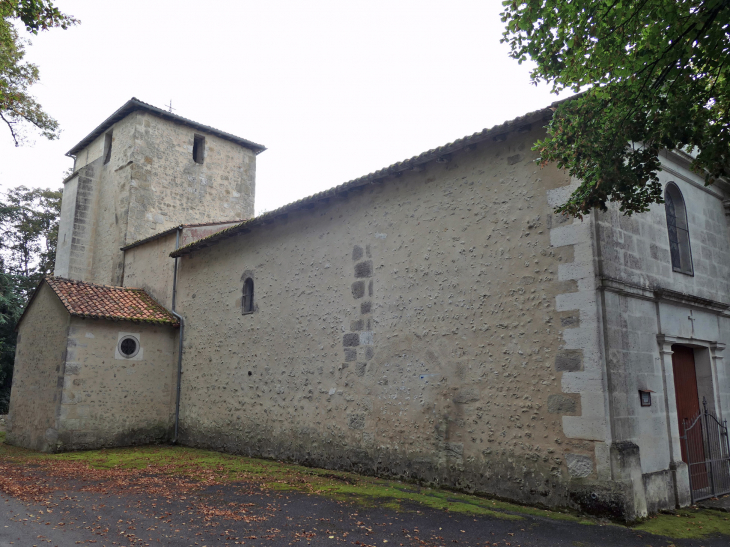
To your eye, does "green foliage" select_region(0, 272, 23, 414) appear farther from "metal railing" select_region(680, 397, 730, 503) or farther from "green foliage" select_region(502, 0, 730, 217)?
"metal railing" select_region(680, 397, 730, 503)

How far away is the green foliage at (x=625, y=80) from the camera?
15.6 ft

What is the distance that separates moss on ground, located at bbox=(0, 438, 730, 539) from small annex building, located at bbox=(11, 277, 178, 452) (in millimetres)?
574

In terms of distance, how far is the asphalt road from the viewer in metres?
5.34

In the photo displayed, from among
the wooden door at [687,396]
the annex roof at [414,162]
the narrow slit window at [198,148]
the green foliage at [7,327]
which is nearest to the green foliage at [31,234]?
the green foliage at [7,327]

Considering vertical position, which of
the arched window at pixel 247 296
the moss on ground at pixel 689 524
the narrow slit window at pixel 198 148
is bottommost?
the moss on ground at pixel 689 524

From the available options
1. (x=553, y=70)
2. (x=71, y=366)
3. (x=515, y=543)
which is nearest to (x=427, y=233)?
(x=553, y=70)

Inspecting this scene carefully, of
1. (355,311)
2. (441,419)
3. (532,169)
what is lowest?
(441,419)

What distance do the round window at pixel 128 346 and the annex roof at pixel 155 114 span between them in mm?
9353

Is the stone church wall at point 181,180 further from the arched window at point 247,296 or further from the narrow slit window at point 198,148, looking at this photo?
the arched window at point 247,296

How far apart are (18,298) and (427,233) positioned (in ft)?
65.1

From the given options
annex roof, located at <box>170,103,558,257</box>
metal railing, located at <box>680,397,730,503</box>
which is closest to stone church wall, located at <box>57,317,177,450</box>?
annex roof, located at <box>170,103,558,257</box>

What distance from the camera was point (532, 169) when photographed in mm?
7547

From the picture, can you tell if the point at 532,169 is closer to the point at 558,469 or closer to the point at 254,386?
the point at 558,469

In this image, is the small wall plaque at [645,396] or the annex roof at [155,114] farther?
the annex roof at [155,114]
